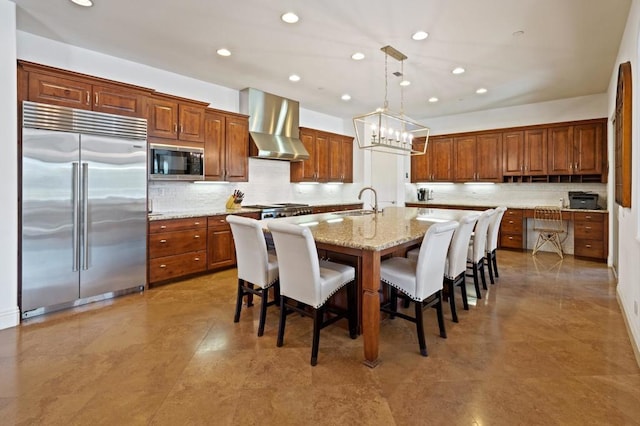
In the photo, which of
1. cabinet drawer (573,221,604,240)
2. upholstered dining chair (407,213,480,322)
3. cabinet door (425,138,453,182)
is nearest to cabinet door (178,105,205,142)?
upholstered dining chair (407,213,480,322)

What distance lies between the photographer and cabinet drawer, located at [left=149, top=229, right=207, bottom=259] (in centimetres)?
403

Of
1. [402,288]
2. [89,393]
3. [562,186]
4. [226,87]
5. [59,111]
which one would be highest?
[226,87]

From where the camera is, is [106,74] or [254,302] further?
[106,74]

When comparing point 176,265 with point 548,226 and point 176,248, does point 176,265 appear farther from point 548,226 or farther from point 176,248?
point 548,226

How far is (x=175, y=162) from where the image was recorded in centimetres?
435

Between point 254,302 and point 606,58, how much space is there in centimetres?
519

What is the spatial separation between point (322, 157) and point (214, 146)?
2.51 metres

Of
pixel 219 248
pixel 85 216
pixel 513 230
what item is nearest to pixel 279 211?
pixel 219 248

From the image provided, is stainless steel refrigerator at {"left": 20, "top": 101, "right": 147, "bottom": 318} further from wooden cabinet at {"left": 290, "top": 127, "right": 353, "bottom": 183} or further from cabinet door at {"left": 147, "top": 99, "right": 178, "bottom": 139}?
wooden cabinet at {"left": 290, "top": 127, "right": 353, "bottom": 183}

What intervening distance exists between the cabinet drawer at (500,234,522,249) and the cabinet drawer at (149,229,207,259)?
5.45 metres

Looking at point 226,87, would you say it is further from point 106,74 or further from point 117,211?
point 117,211

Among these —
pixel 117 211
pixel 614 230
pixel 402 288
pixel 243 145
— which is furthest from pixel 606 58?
pixel 117 211

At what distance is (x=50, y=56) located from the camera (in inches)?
143

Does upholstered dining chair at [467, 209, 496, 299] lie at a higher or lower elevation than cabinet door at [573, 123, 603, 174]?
lower
